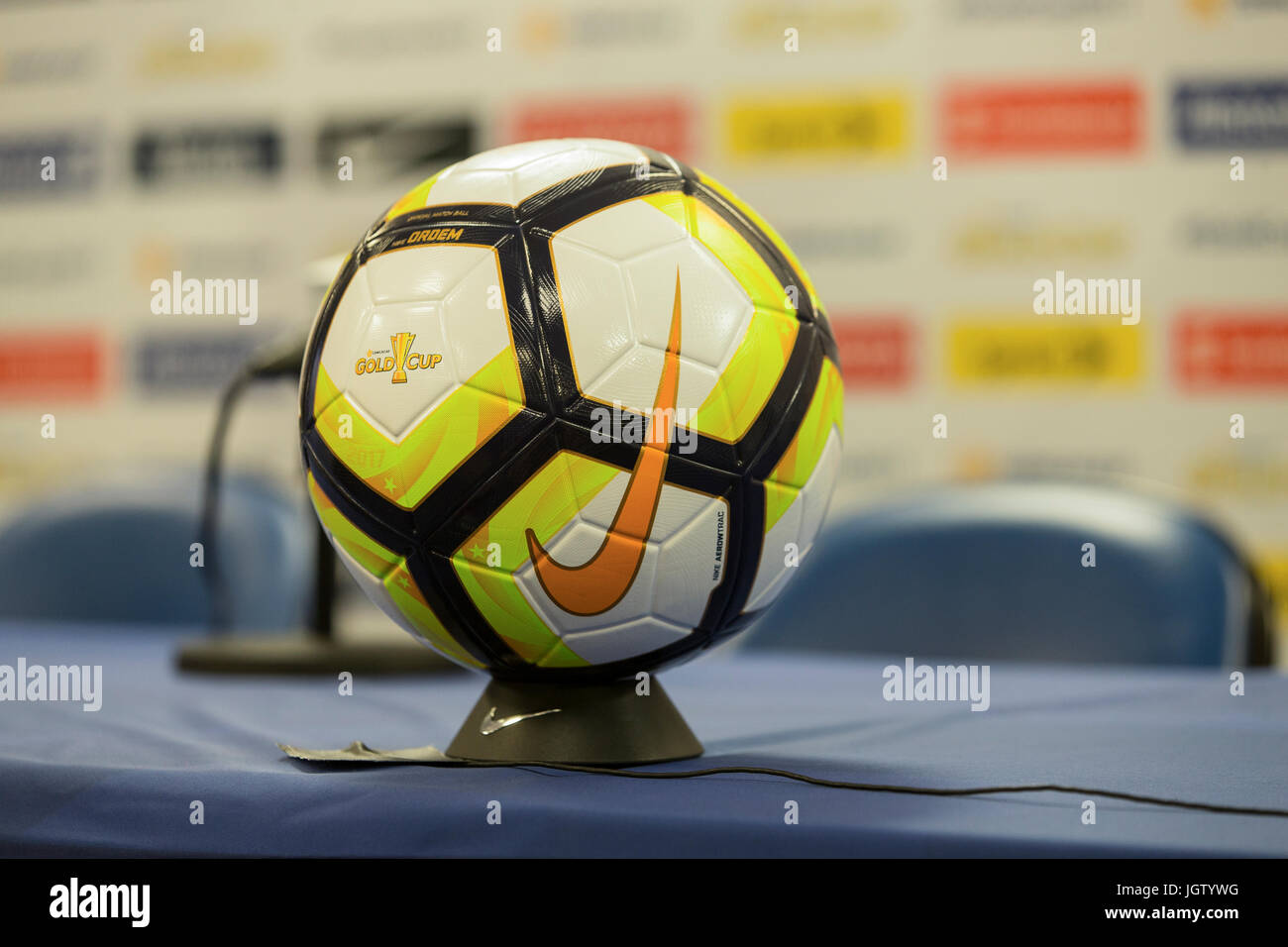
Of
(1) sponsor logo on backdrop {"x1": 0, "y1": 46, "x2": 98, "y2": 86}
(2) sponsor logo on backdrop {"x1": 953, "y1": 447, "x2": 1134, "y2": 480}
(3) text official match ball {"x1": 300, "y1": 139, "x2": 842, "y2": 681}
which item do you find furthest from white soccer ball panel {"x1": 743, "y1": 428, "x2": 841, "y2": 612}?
(1) sponsor logo on backdrop {"x1": 0, "y1": 46, "x2": 98, "y2": 86}

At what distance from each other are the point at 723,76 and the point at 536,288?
2518mm

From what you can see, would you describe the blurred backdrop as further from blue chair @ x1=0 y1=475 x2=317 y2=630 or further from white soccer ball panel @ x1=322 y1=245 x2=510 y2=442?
white soccer ball panel @ x1=322 y1=245 x2=510 y2=442

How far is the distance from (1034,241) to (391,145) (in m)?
1.64

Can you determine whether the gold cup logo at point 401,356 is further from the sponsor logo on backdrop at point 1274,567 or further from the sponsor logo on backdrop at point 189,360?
the sponsor logo on backdrop at point 189,360

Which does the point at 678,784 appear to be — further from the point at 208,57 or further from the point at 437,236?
the point at 208,57

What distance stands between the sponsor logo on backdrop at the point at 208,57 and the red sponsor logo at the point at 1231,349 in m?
2.43

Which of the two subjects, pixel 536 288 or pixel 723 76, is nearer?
pixel 536 288

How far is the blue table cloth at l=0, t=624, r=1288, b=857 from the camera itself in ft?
2.07

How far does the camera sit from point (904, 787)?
0.71 meters

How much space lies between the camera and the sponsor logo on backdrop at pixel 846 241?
2.99m

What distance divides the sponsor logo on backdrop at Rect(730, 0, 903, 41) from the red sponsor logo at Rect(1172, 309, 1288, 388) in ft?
3.28

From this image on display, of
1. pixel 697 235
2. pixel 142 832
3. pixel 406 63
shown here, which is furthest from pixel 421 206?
pixel 406 63
